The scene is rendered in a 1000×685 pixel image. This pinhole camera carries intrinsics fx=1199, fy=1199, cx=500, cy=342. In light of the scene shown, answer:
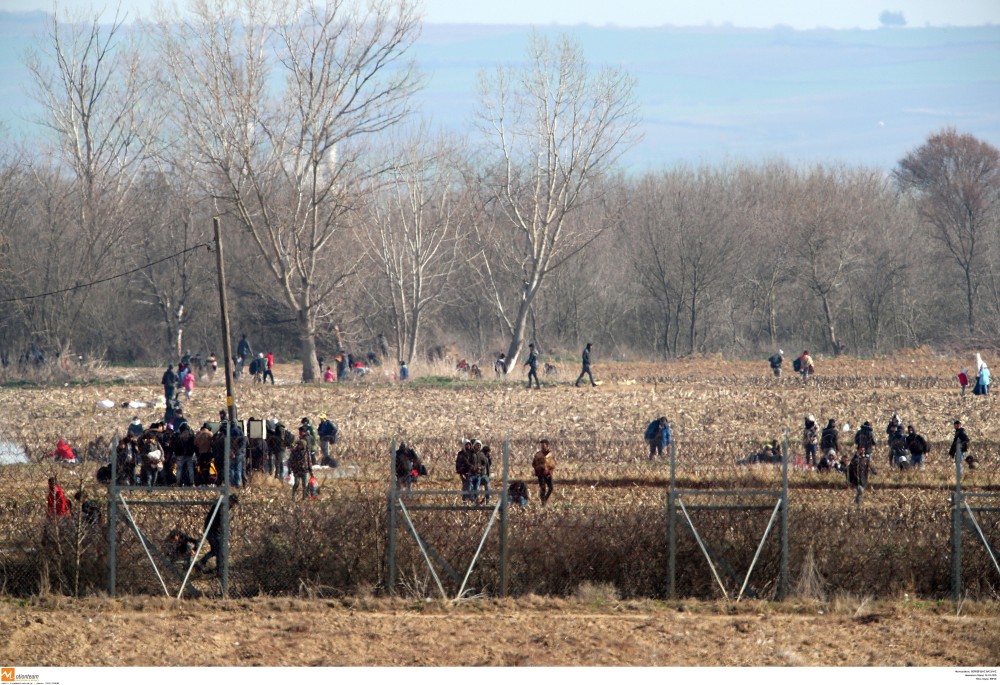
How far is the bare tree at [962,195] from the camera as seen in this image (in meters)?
71.2

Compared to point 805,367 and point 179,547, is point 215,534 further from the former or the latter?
point 805,367

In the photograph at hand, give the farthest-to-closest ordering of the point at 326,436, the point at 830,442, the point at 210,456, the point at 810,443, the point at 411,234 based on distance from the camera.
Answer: the point at 411,234
the point at 326,436
the point at 810,443
the point at 830,442
the point at 210,456

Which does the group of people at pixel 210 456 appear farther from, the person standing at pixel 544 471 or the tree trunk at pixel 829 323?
the tree trunk at pixel 829 323

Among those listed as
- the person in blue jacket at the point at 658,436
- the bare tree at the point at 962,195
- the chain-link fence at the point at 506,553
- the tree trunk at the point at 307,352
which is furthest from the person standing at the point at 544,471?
the bare tree at the point at 962,195

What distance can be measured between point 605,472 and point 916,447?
588cm

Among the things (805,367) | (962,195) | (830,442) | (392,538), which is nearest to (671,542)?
(392,538)

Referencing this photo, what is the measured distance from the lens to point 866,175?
84.5 m

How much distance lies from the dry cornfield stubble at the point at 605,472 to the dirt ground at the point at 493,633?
639mm

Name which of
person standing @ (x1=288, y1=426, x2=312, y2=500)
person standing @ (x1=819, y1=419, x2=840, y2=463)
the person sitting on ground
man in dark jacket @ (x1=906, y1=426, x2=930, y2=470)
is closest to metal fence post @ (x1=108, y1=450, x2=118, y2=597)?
the person sitting on ground

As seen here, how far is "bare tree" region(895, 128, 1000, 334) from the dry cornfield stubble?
78.9 ft

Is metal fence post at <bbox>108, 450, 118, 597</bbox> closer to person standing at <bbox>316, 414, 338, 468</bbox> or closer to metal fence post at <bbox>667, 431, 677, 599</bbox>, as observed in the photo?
metal fence post at <bbox>667, 431, 677, 599</bbox>

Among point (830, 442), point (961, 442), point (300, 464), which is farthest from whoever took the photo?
point (830, 442)

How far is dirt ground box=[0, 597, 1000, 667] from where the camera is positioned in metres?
12.6

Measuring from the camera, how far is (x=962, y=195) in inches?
2844
